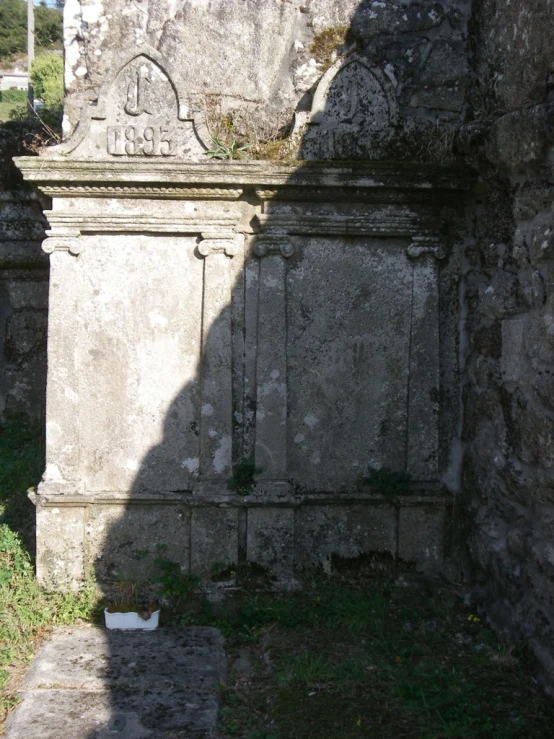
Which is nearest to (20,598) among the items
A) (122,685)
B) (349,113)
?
(122,685)

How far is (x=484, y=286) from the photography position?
4020 millimetres

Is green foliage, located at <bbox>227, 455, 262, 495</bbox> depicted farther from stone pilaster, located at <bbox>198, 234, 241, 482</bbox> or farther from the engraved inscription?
the engraved inscription

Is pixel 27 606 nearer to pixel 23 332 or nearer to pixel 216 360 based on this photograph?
pixel 216 360

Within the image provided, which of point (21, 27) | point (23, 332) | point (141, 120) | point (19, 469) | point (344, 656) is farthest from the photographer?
point (21, 27)

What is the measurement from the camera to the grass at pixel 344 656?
10.1ft

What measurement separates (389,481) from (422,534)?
14.9 inches

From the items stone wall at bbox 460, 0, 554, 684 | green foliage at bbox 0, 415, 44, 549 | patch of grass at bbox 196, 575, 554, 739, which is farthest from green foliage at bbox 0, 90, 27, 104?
patch of grass at bbox 196, 575, 554, 739

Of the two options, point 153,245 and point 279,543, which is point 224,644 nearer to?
point 279,543

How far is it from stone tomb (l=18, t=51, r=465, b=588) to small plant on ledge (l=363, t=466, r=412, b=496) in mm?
56

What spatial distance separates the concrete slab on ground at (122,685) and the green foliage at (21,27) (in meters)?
28.0

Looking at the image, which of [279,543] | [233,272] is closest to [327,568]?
[279,543]

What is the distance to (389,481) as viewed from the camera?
13.8 feet

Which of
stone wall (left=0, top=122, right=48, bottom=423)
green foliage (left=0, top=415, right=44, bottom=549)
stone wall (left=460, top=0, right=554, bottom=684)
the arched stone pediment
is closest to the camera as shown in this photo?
stone wall (left=460, top=0, right=554, bottom=684)

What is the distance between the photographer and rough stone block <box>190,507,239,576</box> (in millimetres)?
4117
